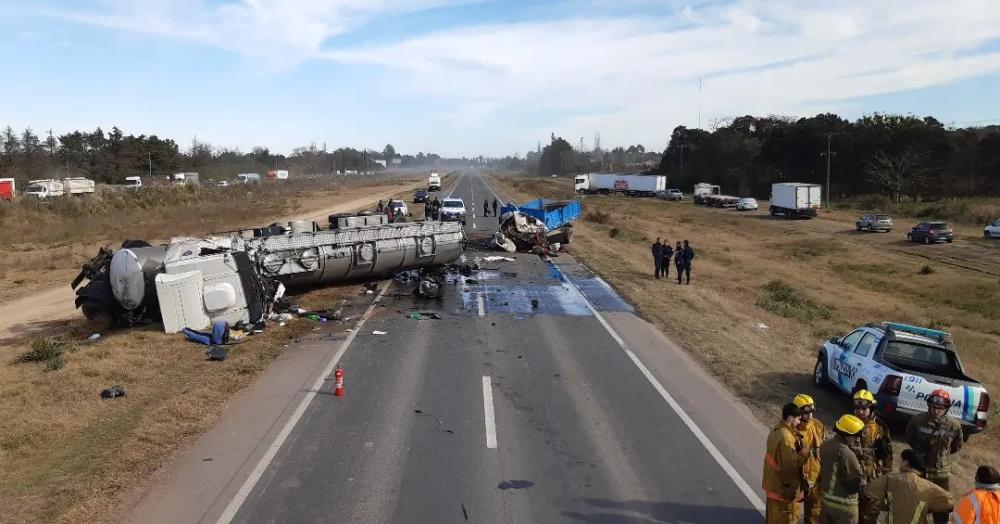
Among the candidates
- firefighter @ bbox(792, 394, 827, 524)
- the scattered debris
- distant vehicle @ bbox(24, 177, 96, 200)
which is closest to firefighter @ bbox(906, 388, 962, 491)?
firefighter @ bbox(792, 394, 827, 524)

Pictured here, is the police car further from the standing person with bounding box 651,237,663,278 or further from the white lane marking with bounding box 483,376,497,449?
the standing person with bounding box 651,237,663,278

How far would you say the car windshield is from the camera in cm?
1085

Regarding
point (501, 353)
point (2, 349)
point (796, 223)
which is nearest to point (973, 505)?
point (501, 353)

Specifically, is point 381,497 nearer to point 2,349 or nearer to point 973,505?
point 973,505

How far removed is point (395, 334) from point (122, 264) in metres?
6.82

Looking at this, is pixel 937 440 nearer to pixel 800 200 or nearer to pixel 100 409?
pixel 100 409

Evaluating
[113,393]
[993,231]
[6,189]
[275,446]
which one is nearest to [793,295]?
[275,446]

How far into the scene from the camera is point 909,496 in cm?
577

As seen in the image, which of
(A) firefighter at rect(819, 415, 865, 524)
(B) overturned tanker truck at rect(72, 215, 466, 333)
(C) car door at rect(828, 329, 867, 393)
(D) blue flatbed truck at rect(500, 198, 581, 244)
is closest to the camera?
(A) firefighter at rect(819, 415, 865, 524)

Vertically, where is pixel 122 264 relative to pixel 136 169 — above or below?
below

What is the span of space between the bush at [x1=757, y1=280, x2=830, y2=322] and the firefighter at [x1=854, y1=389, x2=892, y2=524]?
1477cm

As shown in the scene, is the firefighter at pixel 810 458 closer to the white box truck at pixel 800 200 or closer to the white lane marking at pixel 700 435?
the white lane marking at pixel 700 435

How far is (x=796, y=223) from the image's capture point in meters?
55.4

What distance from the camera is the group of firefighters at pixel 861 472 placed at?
570 cm
